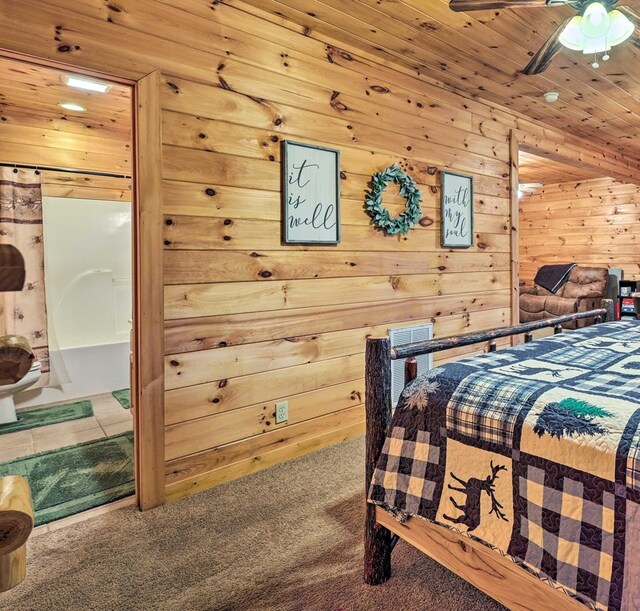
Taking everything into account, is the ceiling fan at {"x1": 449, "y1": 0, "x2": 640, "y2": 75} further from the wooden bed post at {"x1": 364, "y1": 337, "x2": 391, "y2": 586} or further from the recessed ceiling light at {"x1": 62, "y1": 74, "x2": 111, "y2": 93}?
the recessed ceiling light at {"x1": 62, "y1": 74, "x2": 111, "y2": 93}

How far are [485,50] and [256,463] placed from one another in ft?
9.48

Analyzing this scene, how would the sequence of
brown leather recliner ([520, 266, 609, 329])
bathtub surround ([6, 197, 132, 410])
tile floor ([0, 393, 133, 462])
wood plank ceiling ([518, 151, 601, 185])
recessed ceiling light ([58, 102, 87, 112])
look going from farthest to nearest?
brown leather recliner ([520, 266, 609, 329])
wood plank ceiling ([518, 151, 601, 185])
bathtub surround ([6, 197, 132, 410])
recessed ceiling light ([58, 102, 87, 112])
tile floor ([0, 393, 133, 462])

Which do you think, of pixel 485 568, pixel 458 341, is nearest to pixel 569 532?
pixel 485 568

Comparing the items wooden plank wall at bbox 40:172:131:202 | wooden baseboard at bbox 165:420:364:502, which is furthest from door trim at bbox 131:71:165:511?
wooden plank wall at bbox 40:172:131:202

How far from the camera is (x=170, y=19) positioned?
6.63ft

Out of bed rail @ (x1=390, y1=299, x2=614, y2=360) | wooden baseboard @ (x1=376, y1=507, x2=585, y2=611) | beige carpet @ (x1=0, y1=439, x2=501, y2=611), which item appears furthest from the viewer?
bed rail @ (x1=390, y1=299, x2=614, y2=360)

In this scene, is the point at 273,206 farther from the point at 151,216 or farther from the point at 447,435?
the point at 447,435

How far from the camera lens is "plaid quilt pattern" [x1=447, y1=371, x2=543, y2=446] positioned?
1.19 metres

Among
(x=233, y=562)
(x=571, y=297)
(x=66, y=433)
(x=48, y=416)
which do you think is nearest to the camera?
(x=233, y=562)

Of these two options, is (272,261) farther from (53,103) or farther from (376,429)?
(53,103)

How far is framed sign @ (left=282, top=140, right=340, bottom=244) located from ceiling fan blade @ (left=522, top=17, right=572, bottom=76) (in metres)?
1.22

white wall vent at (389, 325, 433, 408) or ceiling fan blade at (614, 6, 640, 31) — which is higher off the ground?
ceiling fan blade at (614, 6, 640, 31)

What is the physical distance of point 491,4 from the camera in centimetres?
201

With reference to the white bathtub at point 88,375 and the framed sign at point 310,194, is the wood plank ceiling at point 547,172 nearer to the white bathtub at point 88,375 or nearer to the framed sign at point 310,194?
the framed sign at point 310,194
